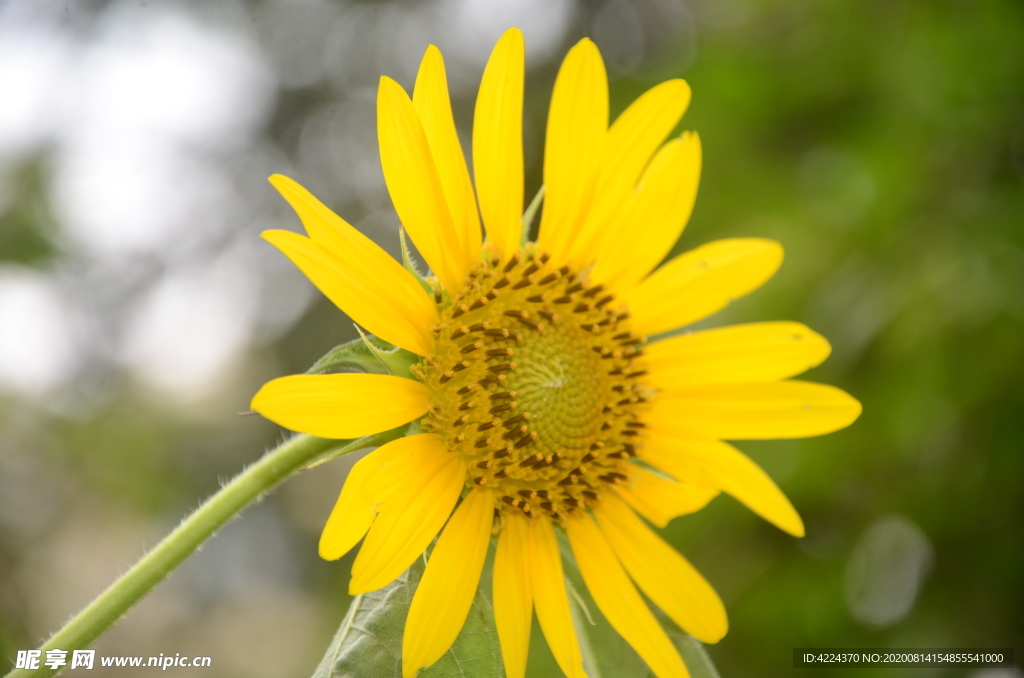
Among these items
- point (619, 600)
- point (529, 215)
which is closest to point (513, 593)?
point (619, 600)

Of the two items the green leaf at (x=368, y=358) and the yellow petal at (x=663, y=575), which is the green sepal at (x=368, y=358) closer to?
the green leaf at (x=368, y=358)

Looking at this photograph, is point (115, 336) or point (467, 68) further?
point (467, 68)

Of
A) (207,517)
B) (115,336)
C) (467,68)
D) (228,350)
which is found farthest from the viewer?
(467,68)

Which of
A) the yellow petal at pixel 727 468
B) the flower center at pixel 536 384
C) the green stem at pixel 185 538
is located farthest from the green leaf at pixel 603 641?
the green stem at pixel 185 538

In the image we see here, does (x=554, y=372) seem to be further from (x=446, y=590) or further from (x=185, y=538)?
(x=185, y=538)

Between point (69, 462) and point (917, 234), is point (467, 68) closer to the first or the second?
point (917, 234)

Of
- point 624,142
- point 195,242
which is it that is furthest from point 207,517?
point 195,242
